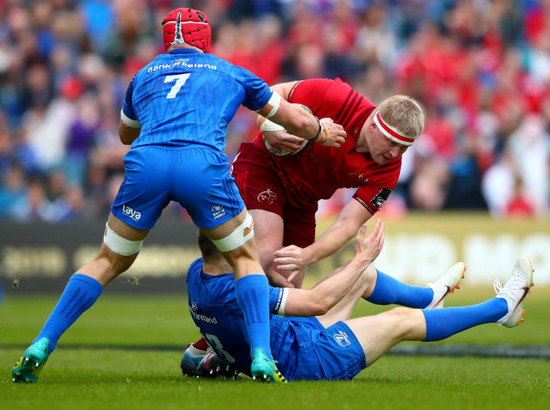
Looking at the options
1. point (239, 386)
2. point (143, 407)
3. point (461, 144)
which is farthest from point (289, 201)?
point (461, 144)

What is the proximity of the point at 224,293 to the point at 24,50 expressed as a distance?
12557 mm

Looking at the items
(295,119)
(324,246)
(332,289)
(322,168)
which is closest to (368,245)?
(332,289)

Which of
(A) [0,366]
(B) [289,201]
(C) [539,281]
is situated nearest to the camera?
(A) [0,366]

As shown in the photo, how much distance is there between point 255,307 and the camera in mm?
5898

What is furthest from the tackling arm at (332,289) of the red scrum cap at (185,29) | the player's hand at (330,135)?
the red scrum cap at (185,29)

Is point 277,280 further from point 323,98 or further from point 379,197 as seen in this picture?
point 323,98

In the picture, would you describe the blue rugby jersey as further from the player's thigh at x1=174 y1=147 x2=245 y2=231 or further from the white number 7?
the white number 7

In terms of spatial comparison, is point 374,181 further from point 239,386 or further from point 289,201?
point 239,386

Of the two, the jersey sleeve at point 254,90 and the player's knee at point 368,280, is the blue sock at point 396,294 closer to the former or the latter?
the player's knee at point 368,280

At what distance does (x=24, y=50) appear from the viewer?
17.3 m

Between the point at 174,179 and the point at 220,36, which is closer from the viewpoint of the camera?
the point at 174,179

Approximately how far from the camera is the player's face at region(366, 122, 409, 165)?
285 inches

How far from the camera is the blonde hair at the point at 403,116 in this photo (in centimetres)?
706

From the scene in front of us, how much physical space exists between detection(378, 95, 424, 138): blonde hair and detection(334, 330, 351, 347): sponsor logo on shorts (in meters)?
1.83
